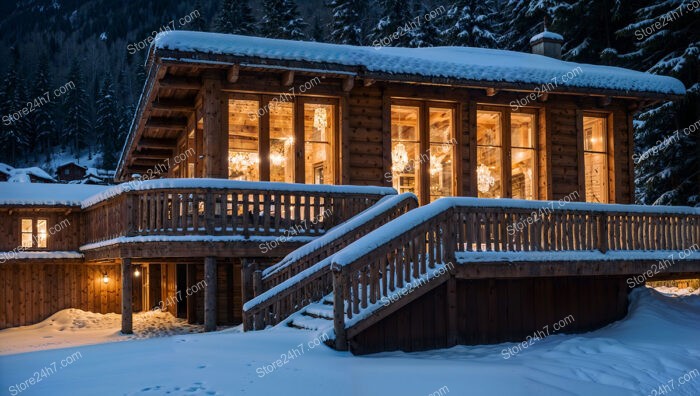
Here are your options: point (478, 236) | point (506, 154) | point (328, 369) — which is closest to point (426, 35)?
point (506, 154)

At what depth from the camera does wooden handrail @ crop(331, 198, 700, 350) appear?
10328 millimetres

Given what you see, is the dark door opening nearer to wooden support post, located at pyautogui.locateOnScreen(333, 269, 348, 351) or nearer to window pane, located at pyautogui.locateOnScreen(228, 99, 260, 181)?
window pane, located at pyautogui.locateOnScreen(228, 99, 260, 181)

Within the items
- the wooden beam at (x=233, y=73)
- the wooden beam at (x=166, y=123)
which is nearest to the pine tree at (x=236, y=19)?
the wooden beam at (x=166, y=123)

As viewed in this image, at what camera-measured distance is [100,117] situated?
9231 centimetres

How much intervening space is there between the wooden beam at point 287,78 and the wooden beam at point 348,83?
1241mm

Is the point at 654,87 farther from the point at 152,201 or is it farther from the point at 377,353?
the point at 152,201

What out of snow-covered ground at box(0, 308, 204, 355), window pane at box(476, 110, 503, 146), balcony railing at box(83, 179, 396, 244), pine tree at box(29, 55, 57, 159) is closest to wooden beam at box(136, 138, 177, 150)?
snow-covered ground at box(0, 308, 204, 355)

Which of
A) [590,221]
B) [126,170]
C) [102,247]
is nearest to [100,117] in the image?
[126,170]

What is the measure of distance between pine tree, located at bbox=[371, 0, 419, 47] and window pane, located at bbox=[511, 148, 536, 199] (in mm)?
22539

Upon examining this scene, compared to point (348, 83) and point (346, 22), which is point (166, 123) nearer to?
point (348, 83)

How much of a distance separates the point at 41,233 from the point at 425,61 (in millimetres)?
13000

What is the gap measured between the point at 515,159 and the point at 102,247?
419 inches

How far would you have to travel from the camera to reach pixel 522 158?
58.9ft

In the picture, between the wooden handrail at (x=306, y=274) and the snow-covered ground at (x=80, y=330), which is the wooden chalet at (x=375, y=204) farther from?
the snow-covered ground at (x=80, y=330)
